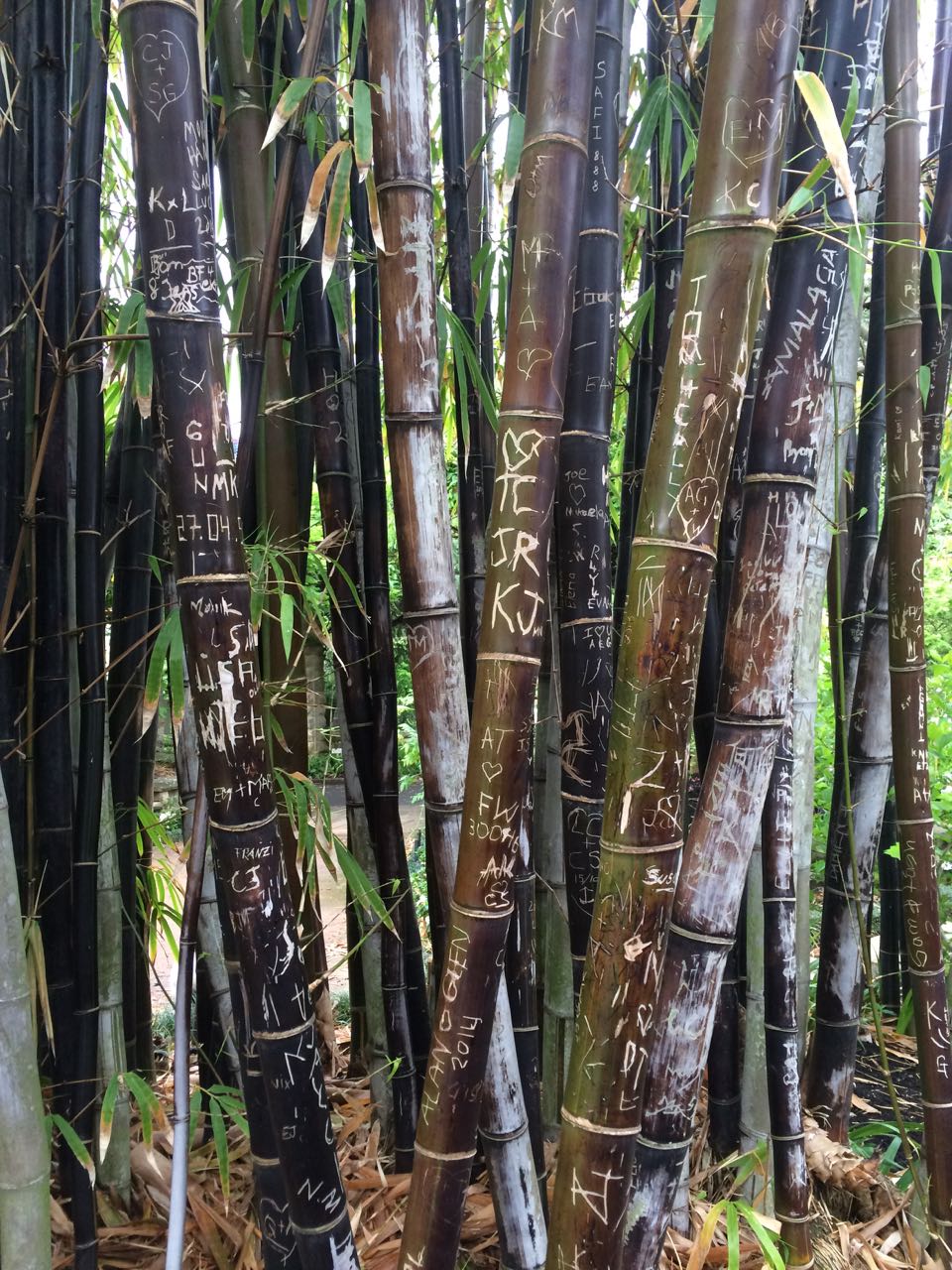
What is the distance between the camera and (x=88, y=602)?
1.67 m

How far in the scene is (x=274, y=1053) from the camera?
1.09 meters

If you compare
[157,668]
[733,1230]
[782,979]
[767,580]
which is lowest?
[733,1230]

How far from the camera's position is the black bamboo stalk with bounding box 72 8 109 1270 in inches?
62.3

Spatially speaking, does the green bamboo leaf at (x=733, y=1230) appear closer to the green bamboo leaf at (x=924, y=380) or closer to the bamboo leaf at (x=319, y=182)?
the green bamboo leaf at (x=924, y=380)

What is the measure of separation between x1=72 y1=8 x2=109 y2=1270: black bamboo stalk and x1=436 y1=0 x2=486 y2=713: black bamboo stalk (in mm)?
574

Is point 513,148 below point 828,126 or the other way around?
the other way around

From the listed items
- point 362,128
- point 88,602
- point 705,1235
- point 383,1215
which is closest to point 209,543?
point 362,128

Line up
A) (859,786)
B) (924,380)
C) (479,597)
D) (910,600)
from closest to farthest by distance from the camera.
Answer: (910,600) → (924,380) → (479,597) → (859,786)

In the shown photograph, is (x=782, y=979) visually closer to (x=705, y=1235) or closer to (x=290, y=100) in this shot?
(x=705, y=1235)

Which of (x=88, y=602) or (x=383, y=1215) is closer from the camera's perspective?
(x=88, y=602)

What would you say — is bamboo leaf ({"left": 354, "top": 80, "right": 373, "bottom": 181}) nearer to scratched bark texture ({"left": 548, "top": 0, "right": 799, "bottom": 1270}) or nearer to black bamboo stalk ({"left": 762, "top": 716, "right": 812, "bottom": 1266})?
scratched bark texture ({"left": 548, "top": 0, "right": 799, "bottom": 1270})

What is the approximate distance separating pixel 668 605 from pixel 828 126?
1.74 ft

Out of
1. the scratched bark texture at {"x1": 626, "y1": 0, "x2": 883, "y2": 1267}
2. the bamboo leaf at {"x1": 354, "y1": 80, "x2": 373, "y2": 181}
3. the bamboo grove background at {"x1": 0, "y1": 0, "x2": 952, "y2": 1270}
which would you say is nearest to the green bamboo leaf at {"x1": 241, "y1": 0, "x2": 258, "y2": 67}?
the bamboo grove background at {"x1": 0, "y1": 0, "x2": 952, "y2": 1270}

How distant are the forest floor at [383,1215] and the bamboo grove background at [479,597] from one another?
0.03 m
